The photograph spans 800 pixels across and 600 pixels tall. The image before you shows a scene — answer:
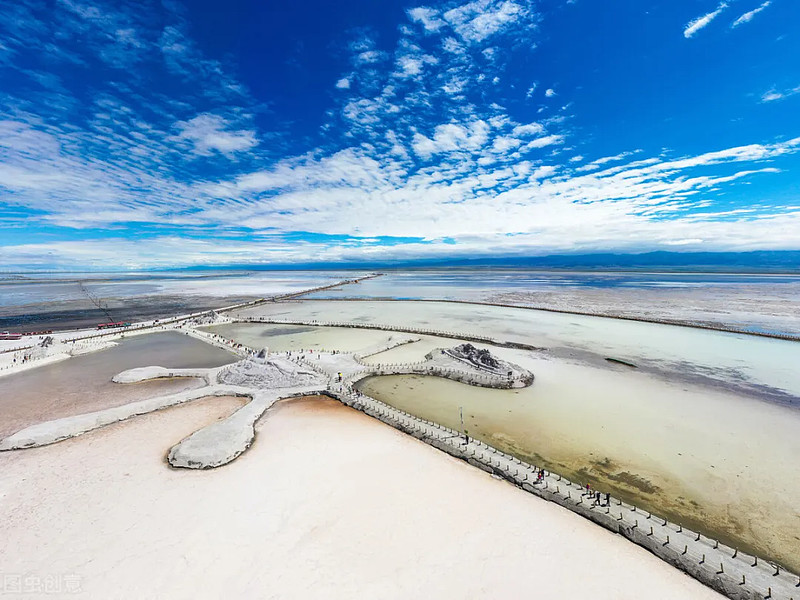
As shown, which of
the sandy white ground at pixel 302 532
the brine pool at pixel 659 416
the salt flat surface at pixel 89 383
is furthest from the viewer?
the salt flat surface at pixel 89 383

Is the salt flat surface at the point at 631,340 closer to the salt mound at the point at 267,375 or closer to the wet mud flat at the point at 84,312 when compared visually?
the wet mud flat at the point at 84,312

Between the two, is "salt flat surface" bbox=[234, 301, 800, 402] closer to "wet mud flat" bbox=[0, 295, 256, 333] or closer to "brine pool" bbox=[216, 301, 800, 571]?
"brine pool" bbox=[216, 301, 800, 571]

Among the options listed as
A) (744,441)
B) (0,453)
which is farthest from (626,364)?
(0,453)

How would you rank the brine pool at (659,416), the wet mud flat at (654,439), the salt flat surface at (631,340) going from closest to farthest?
the wet mud flat at (654,439)
the brine pool at (659,416)
the salt flat surface at (631,340)

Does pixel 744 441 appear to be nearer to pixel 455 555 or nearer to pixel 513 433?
pixel 513 433

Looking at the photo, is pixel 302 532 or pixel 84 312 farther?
pixel 84 312

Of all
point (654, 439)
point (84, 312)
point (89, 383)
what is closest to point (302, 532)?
point (654, 439)

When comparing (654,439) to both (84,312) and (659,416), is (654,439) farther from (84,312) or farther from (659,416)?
(84,312)

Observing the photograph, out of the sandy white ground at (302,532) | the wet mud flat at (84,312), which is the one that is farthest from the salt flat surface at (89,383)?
the wet mud flat at (84,312)

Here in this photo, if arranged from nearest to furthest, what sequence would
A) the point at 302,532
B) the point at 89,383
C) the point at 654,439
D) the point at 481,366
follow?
the point at 302,532
the point at 654,439
the point at 89,383
the point at 481,366
